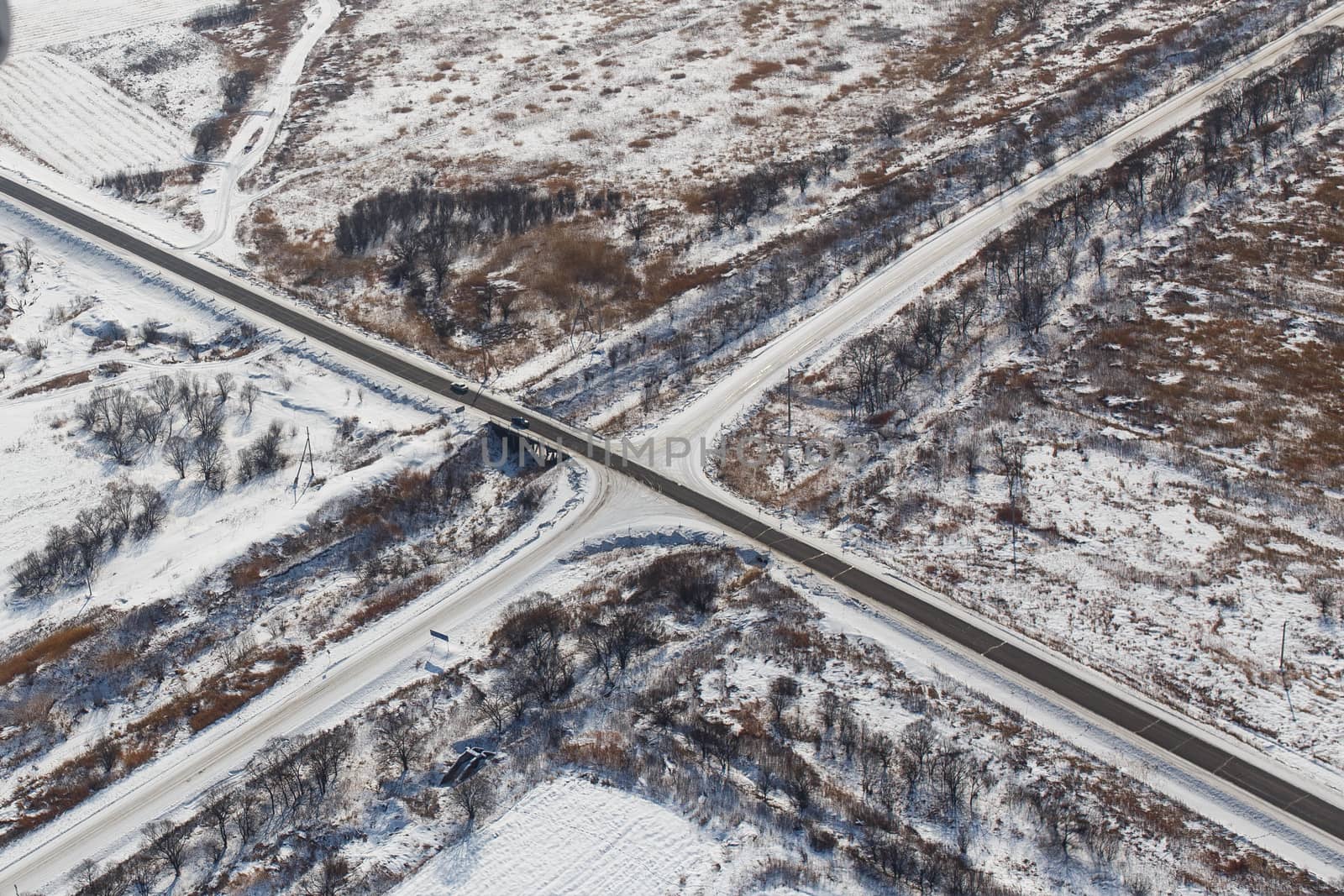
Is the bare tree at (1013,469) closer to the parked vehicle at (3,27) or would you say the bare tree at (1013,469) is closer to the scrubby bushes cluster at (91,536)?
the parked vehicle at (3,27)

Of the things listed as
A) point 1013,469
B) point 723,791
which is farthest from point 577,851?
point 1013,469

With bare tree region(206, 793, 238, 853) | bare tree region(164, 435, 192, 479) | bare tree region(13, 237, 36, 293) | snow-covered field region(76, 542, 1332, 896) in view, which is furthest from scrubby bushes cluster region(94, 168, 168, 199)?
bare tree region(206, 793, 238, 853)

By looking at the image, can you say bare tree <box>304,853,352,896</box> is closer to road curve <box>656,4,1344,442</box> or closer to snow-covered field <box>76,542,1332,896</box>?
snow-covered field <box>76,542,1332,896</box>

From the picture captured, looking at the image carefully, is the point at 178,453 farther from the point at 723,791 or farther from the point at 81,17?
the point at 81,17

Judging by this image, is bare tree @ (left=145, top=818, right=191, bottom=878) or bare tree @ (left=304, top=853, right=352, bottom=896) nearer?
bare tree @ (left=304, top=853, right=352, bottom=896)

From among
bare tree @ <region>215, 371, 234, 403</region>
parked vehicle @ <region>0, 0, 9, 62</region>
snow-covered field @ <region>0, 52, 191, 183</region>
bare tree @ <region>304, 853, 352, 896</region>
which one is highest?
parked vehicle @ <region>0, 0, 9, 62</region>

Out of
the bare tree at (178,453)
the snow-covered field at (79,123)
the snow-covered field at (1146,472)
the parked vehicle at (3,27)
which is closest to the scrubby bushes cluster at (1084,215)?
the snow-covered field at (1146,472)
